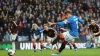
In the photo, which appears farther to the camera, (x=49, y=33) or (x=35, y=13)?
(x=35, y=13)

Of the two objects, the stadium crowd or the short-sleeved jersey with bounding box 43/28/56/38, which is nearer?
the short-sleeved jersey with bounding box 43/28/56/38

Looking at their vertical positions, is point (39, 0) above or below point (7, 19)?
above

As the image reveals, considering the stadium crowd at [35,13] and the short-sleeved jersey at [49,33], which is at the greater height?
the stadium crowd at [35,13]

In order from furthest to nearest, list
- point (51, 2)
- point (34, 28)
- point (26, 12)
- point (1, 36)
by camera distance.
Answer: point (51, 2), point (26, 12), point (1, 36), point (34, 28)

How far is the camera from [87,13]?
111 ft

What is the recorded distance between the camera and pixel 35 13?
31.6 m

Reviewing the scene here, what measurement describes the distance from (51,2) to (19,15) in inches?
163

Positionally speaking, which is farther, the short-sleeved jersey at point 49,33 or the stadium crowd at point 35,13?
the stadium crowd at point 35,13

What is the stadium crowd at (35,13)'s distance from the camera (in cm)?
2980

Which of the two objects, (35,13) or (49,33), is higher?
(35,13)

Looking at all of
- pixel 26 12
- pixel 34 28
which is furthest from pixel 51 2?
pixel 34 28

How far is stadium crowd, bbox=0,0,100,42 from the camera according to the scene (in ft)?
97.8

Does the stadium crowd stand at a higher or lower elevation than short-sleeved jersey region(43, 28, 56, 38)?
higher

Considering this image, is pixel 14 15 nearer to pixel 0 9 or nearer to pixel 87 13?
pixel 0 9
